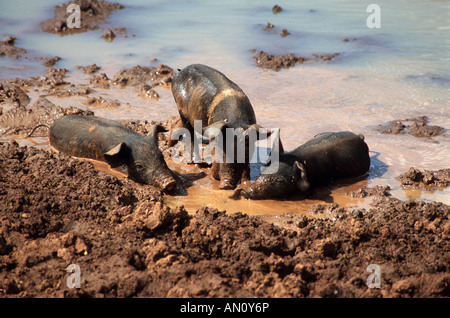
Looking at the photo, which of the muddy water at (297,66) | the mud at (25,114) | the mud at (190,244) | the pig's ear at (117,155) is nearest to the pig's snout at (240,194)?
the muddy water at (297,66)

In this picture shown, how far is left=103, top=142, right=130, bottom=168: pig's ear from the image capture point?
7.16 metres

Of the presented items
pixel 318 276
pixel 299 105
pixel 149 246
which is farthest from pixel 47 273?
pixel 299 105

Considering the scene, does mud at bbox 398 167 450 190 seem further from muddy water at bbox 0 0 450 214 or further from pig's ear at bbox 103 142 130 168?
pig's ear at bbox 103 142 130 168

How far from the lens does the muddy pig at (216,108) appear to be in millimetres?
6996

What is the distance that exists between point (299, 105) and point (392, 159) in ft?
9.38

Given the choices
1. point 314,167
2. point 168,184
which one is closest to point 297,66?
point 314,167

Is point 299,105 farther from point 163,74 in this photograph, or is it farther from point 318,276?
point 318,276

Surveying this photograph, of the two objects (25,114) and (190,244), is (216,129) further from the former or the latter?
(25,114)

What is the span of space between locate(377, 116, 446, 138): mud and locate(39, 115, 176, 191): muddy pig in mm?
4113

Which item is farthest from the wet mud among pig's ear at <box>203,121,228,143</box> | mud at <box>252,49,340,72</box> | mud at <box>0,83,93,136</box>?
mud at <box>252,49,340,72</box>

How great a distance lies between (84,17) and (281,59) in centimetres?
754

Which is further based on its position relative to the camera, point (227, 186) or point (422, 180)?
point (422, 180)

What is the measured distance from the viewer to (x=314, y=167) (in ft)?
24.0

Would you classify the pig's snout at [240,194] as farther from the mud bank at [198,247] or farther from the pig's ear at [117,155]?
the pig's ear at [117,155]
